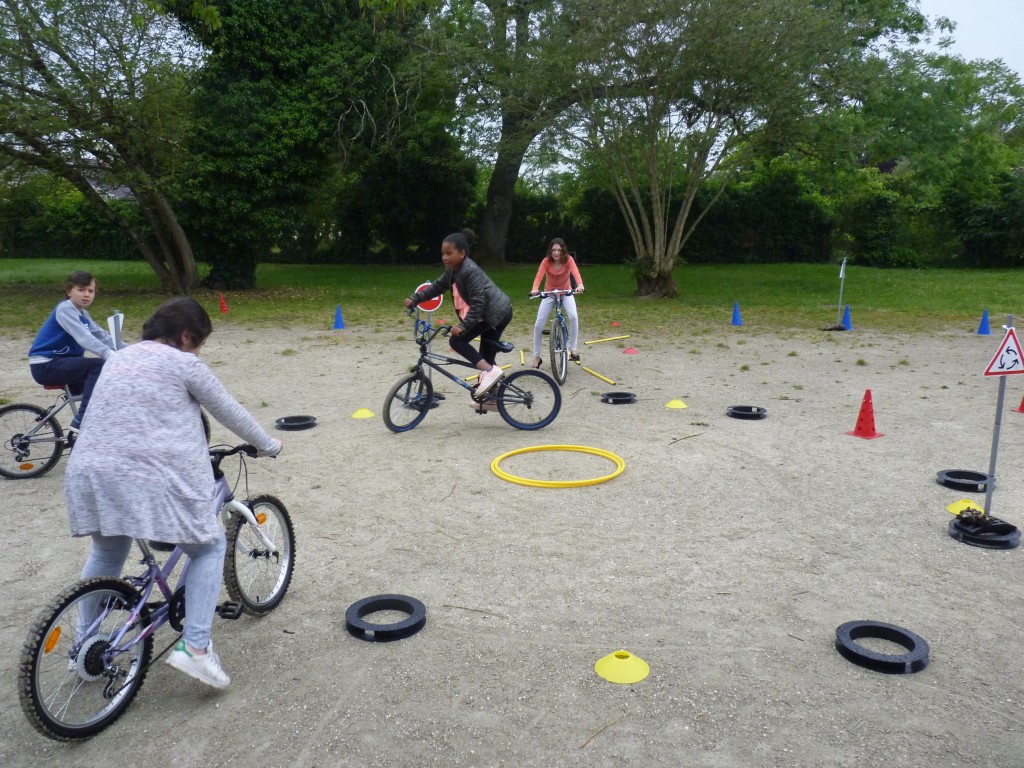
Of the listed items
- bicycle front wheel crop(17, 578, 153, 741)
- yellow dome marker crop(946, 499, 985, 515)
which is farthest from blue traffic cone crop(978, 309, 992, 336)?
bicycle front wheel crop(17, 578, 153, 741)

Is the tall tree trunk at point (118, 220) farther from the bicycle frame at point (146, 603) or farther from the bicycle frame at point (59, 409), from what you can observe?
the bicycle frame at point (146, 603)

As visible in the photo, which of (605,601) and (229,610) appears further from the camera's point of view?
(605,601)

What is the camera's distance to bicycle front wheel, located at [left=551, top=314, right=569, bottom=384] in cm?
973

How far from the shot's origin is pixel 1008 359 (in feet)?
16.8

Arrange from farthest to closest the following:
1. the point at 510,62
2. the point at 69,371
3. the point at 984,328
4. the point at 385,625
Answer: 1. the point at 510,62
2. the point at 984,328
3. the point at 69,371
4. the point at 385,625

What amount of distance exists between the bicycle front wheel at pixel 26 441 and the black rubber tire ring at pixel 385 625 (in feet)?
11.8

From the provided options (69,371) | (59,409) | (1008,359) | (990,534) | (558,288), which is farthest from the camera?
(558,288)

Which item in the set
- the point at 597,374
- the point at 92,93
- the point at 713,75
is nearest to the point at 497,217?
the point at 713,75

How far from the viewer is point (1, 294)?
21.5 m

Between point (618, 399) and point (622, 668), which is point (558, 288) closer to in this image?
point (618, 399)

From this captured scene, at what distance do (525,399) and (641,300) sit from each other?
12812mm

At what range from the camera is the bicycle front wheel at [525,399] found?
780cm

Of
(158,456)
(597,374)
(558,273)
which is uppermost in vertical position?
(558,273)

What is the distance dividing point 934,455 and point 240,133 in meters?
18.4
